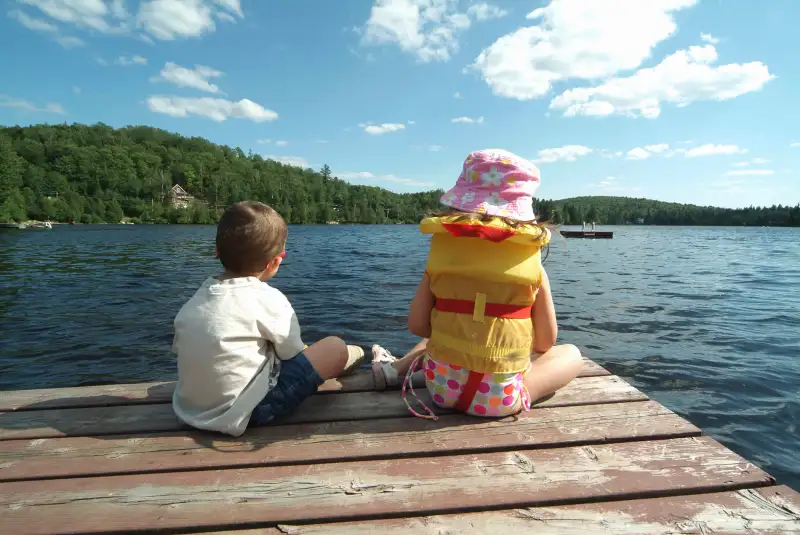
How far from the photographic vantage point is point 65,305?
10.1m

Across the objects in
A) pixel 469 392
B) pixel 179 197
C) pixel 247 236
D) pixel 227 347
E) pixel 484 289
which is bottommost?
pixel 469 392

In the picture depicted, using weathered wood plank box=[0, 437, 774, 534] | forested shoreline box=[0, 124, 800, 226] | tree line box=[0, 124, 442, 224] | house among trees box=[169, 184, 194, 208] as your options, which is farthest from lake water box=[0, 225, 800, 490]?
house among trees box=[169, 184, 194, 208]

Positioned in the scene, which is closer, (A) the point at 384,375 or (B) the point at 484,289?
(B) the point at 484,289

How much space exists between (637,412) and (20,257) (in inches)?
1030

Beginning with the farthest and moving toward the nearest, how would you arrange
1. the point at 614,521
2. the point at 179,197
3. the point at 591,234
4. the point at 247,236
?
1. the point at 179,197
2. the point at 591,234
3. the point at 247,236
4. the point at 614,521

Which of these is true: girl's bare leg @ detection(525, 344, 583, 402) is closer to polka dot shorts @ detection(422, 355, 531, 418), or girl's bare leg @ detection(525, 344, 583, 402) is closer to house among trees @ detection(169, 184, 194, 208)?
polka dot shorts @ detection(422, 355, 531, 418)

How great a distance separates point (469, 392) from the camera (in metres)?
2.41

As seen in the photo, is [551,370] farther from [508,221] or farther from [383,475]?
[383,475]

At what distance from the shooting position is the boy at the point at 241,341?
87.4 inches

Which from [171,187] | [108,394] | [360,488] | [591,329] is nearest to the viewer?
[360,488]

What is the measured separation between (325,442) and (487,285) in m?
1.15

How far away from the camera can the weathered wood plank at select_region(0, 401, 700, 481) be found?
2088 millimetres

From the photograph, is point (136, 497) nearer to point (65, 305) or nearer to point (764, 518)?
point (764, 518)

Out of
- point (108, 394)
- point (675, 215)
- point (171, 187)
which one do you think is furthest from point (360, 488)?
point (675, 215)
